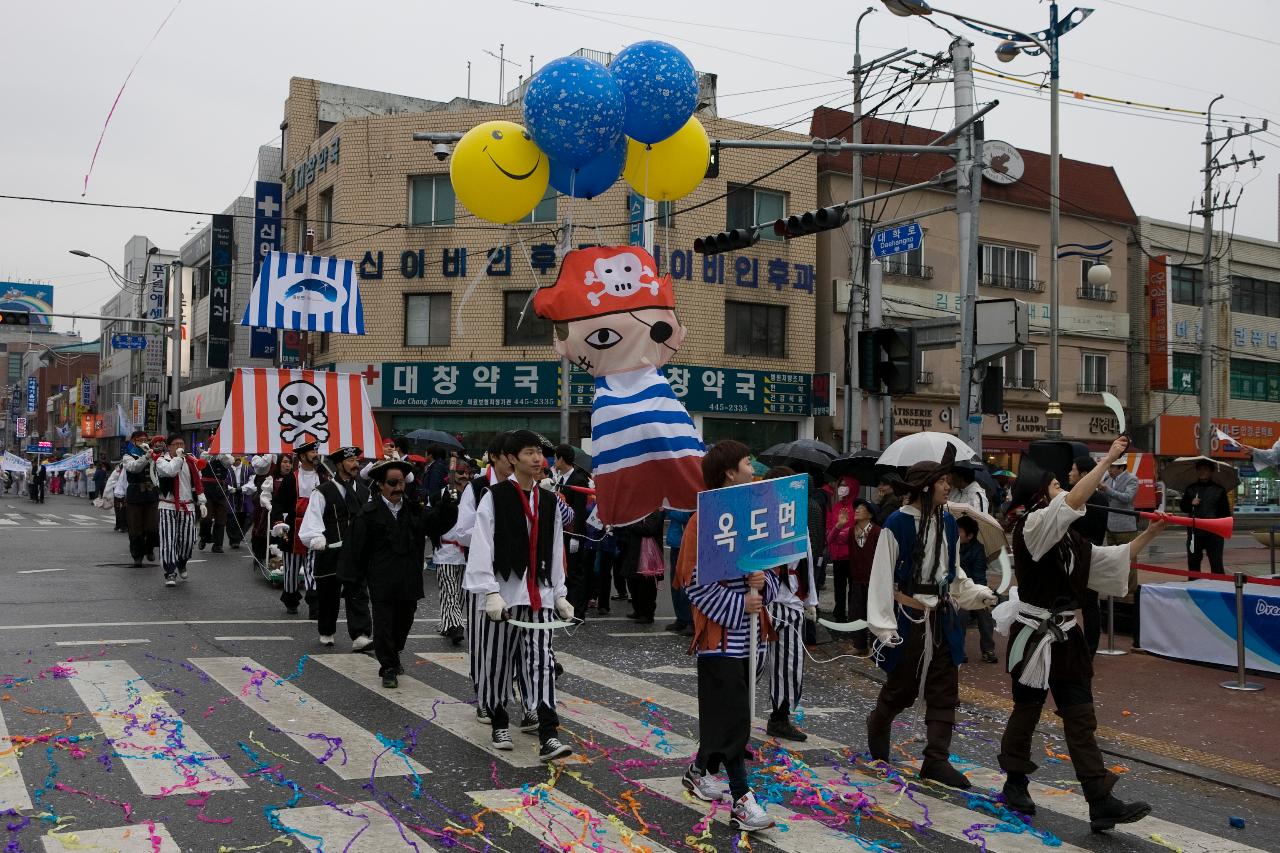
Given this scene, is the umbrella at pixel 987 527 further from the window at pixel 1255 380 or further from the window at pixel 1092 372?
the window at pixel 1255 380

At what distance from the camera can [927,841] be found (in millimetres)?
5129

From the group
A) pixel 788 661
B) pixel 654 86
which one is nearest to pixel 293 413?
pixel 654 86

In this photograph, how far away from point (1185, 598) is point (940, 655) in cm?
510

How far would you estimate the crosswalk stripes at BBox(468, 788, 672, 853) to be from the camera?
4945 millimetres

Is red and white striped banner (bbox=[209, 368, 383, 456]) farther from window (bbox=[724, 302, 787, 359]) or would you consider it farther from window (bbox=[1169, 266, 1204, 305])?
window (bbox=[1169, 266, 1204, 305])

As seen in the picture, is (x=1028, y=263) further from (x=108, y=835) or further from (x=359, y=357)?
(x=108, y=835)

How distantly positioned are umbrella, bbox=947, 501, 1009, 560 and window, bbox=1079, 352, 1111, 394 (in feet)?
100

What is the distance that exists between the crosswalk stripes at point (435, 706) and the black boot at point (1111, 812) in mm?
2989

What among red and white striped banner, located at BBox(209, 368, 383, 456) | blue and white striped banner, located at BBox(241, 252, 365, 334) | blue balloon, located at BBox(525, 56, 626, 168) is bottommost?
red and white striped banner, located at BBox(209, 368, 383, 456)

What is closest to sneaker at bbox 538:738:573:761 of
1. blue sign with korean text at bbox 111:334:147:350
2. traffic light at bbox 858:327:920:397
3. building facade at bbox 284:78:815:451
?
traffic light at bbox 858:327:920:397

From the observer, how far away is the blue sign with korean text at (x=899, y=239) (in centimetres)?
1611

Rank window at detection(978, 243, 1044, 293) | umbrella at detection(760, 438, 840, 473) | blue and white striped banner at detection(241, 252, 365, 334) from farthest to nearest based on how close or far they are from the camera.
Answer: window at detection(978, 243, 1044, 293) < blue and white striped banner at detection(241, 252, 365, 334) < umbrella at detection(760, 438, 840, 473)

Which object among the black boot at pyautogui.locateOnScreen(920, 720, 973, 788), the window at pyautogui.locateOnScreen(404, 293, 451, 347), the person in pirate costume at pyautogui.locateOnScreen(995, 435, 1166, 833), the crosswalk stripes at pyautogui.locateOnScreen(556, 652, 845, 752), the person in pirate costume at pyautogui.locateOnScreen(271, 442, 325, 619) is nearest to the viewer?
the person in pirate costume at pyautogui.locateOnScreen(995, 435, 1166, 833)

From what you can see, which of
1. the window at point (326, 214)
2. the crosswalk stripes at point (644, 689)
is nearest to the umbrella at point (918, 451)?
the crosswalk stripes at point (644, 689)
